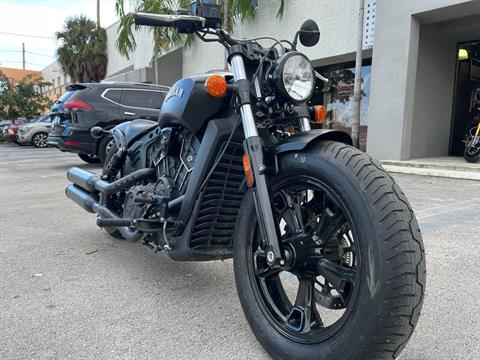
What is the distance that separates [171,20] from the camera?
2.35 meters

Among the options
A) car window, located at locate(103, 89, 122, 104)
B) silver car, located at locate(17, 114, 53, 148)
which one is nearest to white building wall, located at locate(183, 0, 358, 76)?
car window, located at locate(103, 89, 122, 104)

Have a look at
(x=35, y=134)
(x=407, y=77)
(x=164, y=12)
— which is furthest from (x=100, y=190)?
(x=35, y=134)

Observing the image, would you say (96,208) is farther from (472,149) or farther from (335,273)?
(472,149)

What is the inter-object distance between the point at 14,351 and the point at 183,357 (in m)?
0.85

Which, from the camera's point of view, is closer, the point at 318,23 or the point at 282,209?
the point at 282,209

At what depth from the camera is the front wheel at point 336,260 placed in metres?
1.64

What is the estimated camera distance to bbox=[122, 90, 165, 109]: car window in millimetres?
10031

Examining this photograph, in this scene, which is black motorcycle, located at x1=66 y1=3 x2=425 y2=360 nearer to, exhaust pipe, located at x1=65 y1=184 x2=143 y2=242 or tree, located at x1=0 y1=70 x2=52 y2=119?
exhaust pipe, located at x1=65 y1=184 x2=143 y2=242

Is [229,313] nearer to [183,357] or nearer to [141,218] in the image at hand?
[183,357]

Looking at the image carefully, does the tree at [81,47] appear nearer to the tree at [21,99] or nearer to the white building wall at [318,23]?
the tree at [21,99]

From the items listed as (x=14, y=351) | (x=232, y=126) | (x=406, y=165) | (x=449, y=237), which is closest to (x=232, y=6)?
(x=406, y=165)

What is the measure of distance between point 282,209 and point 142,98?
864 cm

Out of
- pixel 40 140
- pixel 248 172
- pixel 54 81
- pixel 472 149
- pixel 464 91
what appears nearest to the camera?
pixel 248 172

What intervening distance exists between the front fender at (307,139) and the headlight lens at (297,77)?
21 centimetres
